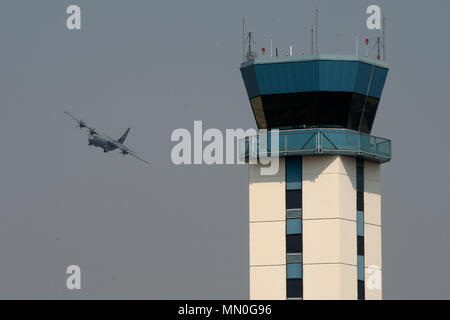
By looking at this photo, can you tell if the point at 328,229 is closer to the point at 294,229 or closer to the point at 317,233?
the point at 317,233

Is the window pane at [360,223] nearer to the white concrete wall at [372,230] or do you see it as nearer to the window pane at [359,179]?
the white concrete wall at [372,230]

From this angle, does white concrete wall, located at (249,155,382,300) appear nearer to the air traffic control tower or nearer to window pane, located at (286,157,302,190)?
the air traffic control tower

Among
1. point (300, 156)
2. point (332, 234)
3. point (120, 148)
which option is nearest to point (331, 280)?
point (332, 234)

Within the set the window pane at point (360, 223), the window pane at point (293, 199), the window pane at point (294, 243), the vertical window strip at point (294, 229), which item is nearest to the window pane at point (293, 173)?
the vertical window strip at point (294, 229)

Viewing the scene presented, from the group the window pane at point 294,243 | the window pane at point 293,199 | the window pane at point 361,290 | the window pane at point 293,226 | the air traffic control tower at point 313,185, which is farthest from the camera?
the window pane at point 293,199

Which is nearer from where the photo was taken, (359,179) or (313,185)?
(313,185)

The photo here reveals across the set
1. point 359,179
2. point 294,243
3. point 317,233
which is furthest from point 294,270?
point 359,179

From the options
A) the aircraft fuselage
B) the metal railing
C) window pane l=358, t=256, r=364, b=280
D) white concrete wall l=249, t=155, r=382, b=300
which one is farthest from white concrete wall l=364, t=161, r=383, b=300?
the aircraft fuselage
